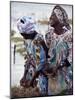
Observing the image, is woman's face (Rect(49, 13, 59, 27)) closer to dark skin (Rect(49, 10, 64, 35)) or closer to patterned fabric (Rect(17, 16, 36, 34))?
dark skin (Rect(49, 10, 64, 35))

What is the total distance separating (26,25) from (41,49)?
245mm

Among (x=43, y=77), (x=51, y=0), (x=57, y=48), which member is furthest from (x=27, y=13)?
(x=43, y=77)

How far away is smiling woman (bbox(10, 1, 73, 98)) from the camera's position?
210 cm

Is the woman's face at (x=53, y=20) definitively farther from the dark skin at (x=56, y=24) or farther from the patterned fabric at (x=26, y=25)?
the patterned fabric at (x=26, y=25)

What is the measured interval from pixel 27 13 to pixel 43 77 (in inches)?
22.5

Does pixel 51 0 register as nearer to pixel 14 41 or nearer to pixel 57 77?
pixel 14 41

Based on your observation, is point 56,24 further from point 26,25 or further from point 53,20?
point 26,25

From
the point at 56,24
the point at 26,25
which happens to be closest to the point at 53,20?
the point at 56,24

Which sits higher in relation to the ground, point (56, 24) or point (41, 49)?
point (56, 24)

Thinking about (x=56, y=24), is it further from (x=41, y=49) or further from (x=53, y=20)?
(x=41, y=49)

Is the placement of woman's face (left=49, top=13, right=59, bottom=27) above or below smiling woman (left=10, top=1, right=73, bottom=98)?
above

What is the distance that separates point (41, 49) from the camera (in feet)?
7.07

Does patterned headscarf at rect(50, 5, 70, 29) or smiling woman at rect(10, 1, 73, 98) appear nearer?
smiling woman at rect(10, 1, 73, 98)

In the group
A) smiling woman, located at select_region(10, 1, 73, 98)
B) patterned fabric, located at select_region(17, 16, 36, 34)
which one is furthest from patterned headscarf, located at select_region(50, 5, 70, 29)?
patterned fabric, located at select_region(17, 16, 36, 34)
